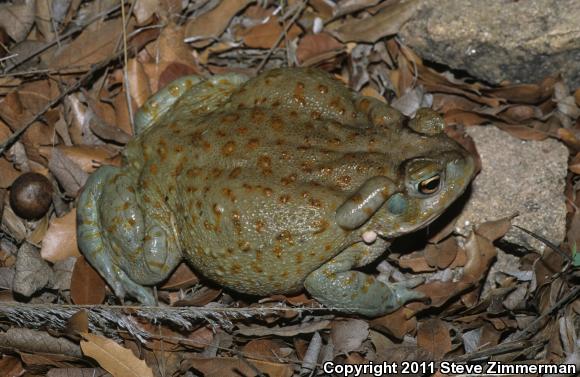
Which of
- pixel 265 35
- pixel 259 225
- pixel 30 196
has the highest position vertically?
pixel 265 35

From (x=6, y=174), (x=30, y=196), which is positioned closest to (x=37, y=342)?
(x=30, y=196)

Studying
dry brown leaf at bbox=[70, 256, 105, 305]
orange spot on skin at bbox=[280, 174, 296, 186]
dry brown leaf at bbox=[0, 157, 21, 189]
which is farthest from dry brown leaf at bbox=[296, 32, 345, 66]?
dry brown leaf at bbox=[0, 157, 21, 189]

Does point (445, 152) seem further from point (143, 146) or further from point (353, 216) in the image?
point (143, 146)

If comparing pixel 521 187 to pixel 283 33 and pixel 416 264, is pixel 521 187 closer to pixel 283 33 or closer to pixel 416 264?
pixel 416 264

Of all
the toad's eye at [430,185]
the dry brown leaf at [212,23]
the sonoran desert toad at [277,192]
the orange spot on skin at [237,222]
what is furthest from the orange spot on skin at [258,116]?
the dry brown leaf at [212,23]

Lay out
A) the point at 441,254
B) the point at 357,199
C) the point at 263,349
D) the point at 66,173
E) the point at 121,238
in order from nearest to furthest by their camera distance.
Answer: the point at 357,199
the point at 121,238
the point at 263,349
the point at 441,254
the point at 66,173

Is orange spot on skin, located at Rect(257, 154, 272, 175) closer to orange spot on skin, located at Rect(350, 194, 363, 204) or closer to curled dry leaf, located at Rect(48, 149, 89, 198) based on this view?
orange spot on skin, located at Rect(350, 194, 363, 204)

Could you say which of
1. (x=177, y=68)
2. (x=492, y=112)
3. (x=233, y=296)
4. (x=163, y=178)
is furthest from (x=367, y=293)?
(x=177, y=68)
